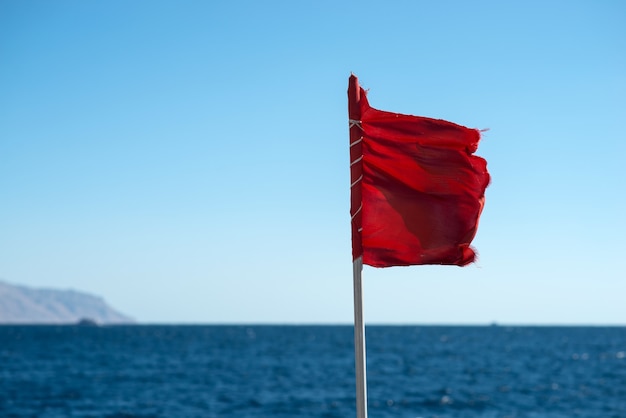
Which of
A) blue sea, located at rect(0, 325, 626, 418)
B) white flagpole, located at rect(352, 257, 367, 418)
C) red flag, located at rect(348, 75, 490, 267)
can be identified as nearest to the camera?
white flagpole, located at rect(352, 257, 367, 418)

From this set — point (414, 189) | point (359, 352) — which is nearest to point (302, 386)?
point (414, 189)

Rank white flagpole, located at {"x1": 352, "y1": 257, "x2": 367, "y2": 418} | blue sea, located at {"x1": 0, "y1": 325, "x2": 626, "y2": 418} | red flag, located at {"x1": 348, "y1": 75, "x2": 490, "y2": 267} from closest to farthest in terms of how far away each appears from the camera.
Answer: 1. white flagpole, located at {"x1": 352, "y1": 257, "x2": 367, "y2": 418}
2. red flag, located at {"x1": 348, "y1": 75, "x2": 490, "y2": 267}
3. blue sea, located at {"x1": 0, "y1": 325, "x2": 626, "y2": 418}

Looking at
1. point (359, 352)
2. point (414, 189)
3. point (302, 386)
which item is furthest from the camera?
point (302, 386)

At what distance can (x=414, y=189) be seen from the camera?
7543mm

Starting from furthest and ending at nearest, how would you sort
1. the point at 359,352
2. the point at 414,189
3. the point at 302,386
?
1. the point at 302,386
2. the point at 414,189
3. the point at 359,352

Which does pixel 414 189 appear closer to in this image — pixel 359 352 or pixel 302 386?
pixel 359 352

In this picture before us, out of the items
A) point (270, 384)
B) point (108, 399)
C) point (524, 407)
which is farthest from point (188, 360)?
point (524, 407)

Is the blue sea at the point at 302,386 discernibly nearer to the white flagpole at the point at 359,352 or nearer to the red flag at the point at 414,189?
the red flag at the point at 414,189

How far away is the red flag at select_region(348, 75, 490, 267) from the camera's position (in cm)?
745

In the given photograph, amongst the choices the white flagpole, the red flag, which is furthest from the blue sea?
the white flagpole

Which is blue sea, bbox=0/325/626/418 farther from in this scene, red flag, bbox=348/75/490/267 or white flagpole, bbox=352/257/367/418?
white flagpole, bbox=352/257/367/418

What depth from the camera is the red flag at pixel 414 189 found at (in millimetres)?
7449

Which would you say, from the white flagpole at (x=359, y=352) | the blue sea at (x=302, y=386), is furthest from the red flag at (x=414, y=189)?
the blue sea at (x=302, y=386)

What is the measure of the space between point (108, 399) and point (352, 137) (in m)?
41.4
